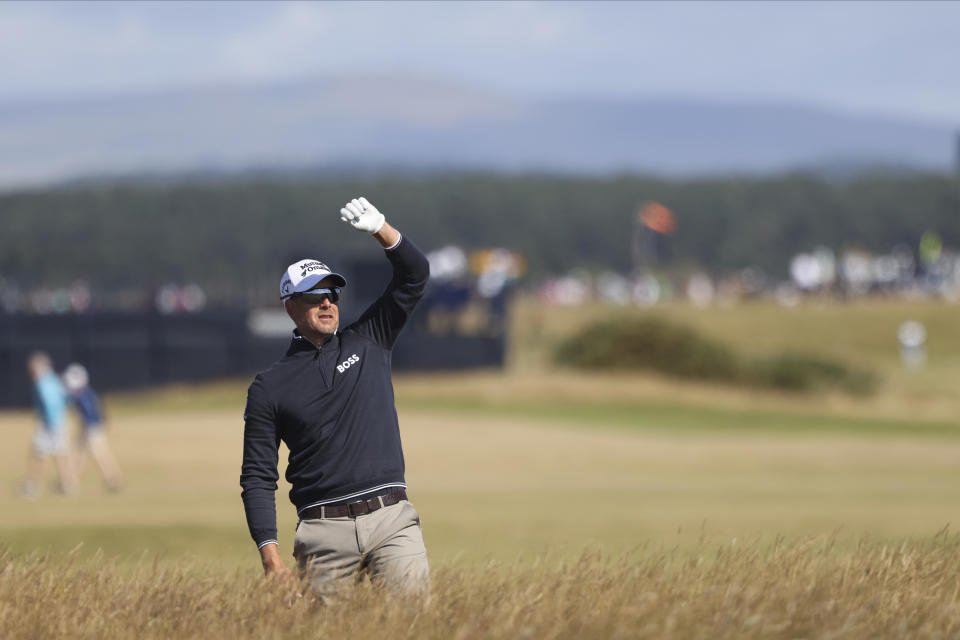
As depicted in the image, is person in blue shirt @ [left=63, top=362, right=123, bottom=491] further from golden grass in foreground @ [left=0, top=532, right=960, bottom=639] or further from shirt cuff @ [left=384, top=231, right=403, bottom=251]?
shirt cuff @ [left=384, top=231, right=403, bottom=251]

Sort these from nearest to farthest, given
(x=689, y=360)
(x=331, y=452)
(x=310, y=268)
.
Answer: (x=331, y=452) → (x=310, y=268) → (x=689, y=360)

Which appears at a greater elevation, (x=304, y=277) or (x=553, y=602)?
(x=304, y=277)

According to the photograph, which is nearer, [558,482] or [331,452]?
[331,452]

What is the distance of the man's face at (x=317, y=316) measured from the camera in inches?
256

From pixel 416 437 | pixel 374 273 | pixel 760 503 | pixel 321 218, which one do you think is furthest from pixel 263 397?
pixel 321 218

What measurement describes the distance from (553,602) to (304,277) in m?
1.78

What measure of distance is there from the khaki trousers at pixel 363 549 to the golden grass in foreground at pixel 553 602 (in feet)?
0.49

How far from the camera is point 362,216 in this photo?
640 cm

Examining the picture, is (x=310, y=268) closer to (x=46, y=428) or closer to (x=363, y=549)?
(x=363, y=549)

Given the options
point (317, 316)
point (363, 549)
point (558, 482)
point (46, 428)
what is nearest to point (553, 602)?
point (363, 549)

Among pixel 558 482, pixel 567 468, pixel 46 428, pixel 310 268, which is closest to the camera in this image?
pixel 310 268

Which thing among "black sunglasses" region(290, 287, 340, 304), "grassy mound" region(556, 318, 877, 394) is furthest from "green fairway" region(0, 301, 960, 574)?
"black sunglasses" region(290, 287, 340, 304)

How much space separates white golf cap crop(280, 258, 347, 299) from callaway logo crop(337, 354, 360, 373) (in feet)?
1.09

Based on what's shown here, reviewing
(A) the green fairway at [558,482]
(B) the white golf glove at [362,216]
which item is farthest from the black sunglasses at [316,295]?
(A) the green fairway at [558,482]
